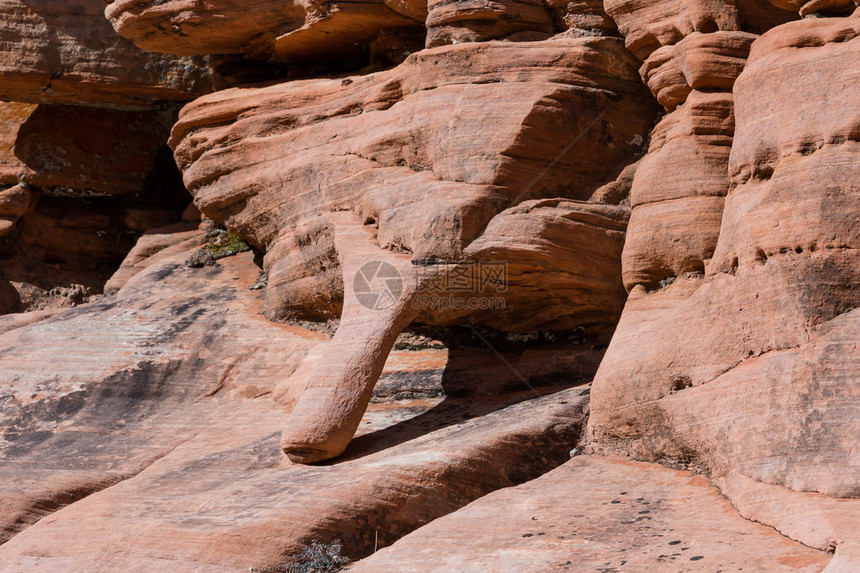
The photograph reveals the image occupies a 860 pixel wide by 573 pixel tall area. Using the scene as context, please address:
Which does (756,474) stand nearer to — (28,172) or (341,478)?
(341,478)

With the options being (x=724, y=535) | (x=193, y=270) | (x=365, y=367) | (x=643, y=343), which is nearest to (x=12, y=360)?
(x=193, y=270)

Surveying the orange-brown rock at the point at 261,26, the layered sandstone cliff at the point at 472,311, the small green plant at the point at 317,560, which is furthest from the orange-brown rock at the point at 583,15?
the small green plant at the point at 317,560

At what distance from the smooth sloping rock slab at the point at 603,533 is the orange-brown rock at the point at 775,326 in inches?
7.0

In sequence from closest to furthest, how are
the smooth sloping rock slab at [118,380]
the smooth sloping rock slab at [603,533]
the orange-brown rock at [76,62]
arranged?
the smooth sloping rock slab at [603,533]
the smooth sloping rock slab at [118,380]
the orange-brown rock at [76,62]

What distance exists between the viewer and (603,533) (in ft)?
16.6

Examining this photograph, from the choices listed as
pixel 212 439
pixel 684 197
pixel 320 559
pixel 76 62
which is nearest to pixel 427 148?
pixel 684 197

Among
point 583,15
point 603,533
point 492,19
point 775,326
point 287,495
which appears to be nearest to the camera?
point 603,533

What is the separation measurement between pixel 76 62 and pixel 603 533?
31.6 feet

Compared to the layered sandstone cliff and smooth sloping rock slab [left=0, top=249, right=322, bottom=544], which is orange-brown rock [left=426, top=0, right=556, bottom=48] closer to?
the layered sandstone cliff

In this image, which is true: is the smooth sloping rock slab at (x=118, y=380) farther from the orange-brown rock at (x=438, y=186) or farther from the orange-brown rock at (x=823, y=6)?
the orange-brown rock at (x=823, y=6)

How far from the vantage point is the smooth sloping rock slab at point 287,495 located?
5523mm

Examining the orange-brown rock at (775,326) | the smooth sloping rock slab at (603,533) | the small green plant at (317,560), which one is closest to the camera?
the smooth sloping rock slab at (603,533)

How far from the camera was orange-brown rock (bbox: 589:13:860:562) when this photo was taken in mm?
4965

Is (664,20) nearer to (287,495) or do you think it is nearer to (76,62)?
(287,495)
